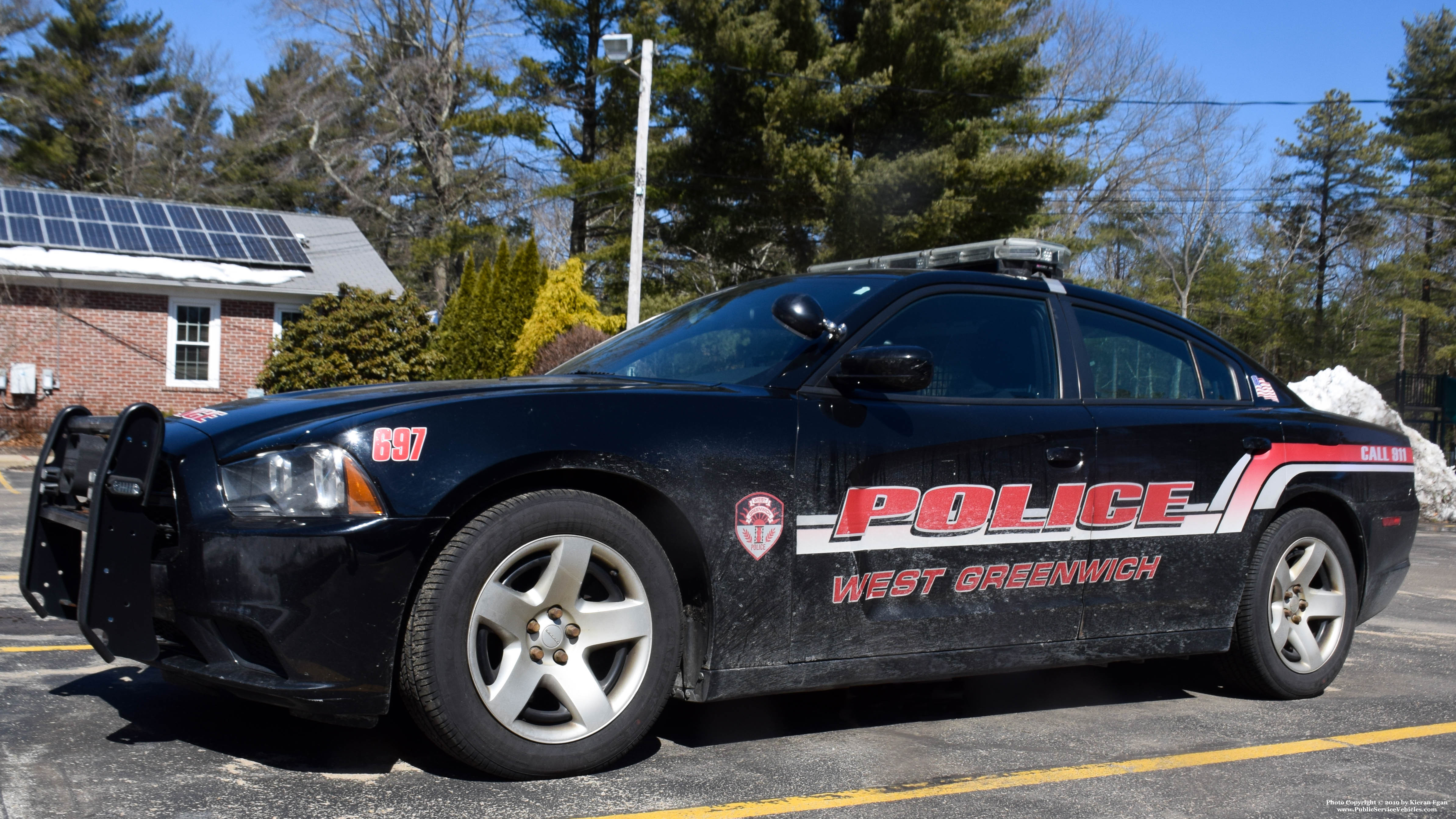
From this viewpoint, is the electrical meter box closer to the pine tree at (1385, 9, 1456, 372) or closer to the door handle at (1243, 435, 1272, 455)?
the door handle at (1243, 435, 1272, 455)

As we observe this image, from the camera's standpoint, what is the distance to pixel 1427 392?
2219cm

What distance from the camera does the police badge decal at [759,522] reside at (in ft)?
11.1

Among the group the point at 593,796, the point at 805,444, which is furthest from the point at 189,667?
the point at 805,444

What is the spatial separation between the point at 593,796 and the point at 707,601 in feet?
2.10

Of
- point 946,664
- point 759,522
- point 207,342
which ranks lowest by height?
point 946,664

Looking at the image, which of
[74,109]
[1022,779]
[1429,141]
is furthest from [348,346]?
[1429,141]

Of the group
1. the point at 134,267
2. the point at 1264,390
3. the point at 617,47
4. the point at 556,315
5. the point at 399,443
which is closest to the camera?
the point at 399,443

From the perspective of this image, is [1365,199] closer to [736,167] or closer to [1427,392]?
[1427,392]

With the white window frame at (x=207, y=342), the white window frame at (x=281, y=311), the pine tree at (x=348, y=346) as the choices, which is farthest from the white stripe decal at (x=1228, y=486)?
the white window frame at (x=207, y=342)

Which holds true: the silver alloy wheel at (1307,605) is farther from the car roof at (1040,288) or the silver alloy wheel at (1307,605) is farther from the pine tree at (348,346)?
the pine tree at (348,346)

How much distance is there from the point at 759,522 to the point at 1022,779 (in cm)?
111

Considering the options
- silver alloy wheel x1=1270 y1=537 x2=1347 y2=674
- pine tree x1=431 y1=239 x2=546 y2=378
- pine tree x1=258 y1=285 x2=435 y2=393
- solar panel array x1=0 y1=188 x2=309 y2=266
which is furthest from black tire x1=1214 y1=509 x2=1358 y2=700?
solar panel array x1=0 y1=188 x2=309 y2=266

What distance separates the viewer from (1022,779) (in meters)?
3.44

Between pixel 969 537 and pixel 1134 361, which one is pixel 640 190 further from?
pixel 969 537
